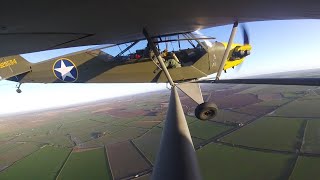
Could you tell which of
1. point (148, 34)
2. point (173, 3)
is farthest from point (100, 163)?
point (173, 3)

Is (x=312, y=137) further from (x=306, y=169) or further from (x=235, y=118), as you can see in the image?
(x=235, y=118)

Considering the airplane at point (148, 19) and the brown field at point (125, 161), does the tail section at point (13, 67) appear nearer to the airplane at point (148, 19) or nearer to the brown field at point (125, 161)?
the airplane at point (148, 19)

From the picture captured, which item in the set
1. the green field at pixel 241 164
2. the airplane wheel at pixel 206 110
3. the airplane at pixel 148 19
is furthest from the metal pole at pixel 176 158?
the green field at pixel 241 164

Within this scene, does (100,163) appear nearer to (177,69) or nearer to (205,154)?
(205,154)

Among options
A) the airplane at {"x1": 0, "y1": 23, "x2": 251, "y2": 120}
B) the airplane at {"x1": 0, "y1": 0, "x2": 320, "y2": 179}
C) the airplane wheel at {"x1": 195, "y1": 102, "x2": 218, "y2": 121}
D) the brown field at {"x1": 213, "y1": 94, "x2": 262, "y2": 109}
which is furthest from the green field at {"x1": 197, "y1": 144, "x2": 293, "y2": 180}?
the brown field at {"x1": 213, "y1": 94, "x2": 262, "y2": 109}

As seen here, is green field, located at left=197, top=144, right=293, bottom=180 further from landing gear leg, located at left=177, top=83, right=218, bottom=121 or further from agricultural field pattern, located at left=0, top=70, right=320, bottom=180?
landing gear leg, located at left=177, top=83, right=218, bottom=121

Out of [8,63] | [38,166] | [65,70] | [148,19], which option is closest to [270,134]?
[65,70]

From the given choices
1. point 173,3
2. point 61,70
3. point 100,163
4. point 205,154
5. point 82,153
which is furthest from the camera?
point 82,153
